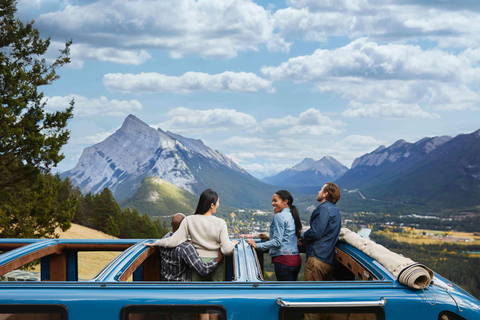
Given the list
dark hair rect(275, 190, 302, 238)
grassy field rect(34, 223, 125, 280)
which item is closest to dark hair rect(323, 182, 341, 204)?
dark hair rect(275, 190, 302, 238)

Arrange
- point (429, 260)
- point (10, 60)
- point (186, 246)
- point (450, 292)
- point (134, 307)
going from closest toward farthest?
point (134, 307) < point (450, 292) < point (186, 246) < point (10, 60) < point (429, 260)

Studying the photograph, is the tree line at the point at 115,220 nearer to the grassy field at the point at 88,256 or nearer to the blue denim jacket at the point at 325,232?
the grassy field at the point at 88,256

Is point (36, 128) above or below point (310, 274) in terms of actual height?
above

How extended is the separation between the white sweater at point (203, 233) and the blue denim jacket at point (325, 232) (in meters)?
1.34

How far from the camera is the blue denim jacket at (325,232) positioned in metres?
5.60

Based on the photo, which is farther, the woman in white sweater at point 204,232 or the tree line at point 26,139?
the tree line at point 26,139

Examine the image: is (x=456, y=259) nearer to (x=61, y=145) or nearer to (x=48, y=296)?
(x=61, y=145)

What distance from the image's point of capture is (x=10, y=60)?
96.8ft

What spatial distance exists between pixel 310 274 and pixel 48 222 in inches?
1030

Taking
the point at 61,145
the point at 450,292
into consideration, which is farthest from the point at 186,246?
the point at 61,145

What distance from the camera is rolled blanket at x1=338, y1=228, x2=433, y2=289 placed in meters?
3.67

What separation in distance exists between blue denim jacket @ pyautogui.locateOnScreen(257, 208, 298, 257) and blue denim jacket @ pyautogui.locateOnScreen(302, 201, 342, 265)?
219mm

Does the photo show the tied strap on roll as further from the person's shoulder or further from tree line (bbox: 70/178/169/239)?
tree line (bbox: 70/178/169/239)

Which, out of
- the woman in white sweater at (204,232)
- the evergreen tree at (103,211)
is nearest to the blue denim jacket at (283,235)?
the woman in white sweater at (204,232)
